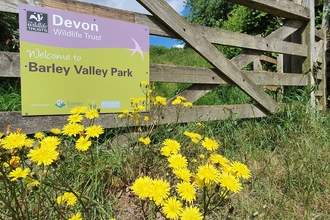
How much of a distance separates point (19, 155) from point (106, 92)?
126 cm

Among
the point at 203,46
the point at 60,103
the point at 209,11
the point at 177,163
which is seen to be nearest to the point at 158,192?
the point at 177,163

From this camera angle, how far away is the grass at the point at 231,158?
4.62 feet

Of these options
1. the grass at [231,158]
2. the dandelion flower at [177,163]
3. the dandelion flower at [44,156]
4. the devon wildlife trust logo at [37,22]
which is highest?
the devon wildlife trust logo at [37,22]

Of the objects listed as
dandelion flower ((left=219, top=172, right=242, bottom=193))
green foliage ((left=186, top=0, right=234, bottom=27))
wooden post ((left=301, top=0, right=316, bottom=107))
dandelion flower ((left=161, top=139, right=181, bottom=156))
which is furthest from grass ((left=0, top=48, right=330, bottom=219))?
green foliage ((left=186, top=0, right=234, bottom=27))

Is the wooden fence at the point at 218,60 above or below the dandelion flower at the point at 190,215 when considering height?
above

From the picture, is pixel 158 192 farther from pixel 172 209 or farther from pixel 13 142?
pixel 13 142

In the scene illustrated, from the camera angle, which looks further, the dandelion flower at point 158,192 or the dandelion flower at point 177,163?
the dandelion flower at point 177,163

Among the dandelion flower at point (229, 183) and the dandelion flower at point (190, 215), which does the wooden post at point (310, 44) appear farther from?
the dandelion flower at point (190, 215)

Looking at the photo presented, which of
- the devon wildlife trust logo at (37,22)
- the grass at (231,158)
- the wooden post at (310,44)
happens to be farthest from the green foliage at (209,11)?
the devon wildlife trust logo at (37,22)

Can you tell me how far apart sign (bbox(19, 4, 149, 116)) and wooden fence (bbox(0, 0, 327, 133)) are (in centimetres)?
8

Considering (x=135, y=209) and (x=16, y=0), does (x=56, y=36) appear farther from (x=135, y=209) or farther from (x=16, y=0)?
(x=135, y=209)

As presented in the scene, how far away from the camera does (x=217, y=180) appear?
0.87m

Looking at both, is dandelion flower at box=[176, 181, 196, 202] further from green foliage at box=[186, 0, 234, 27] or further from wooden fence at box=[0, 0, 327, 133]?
green foliage at box=[186, 0, 234, 27]

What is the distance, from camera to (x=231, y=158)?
2129 millimetres
